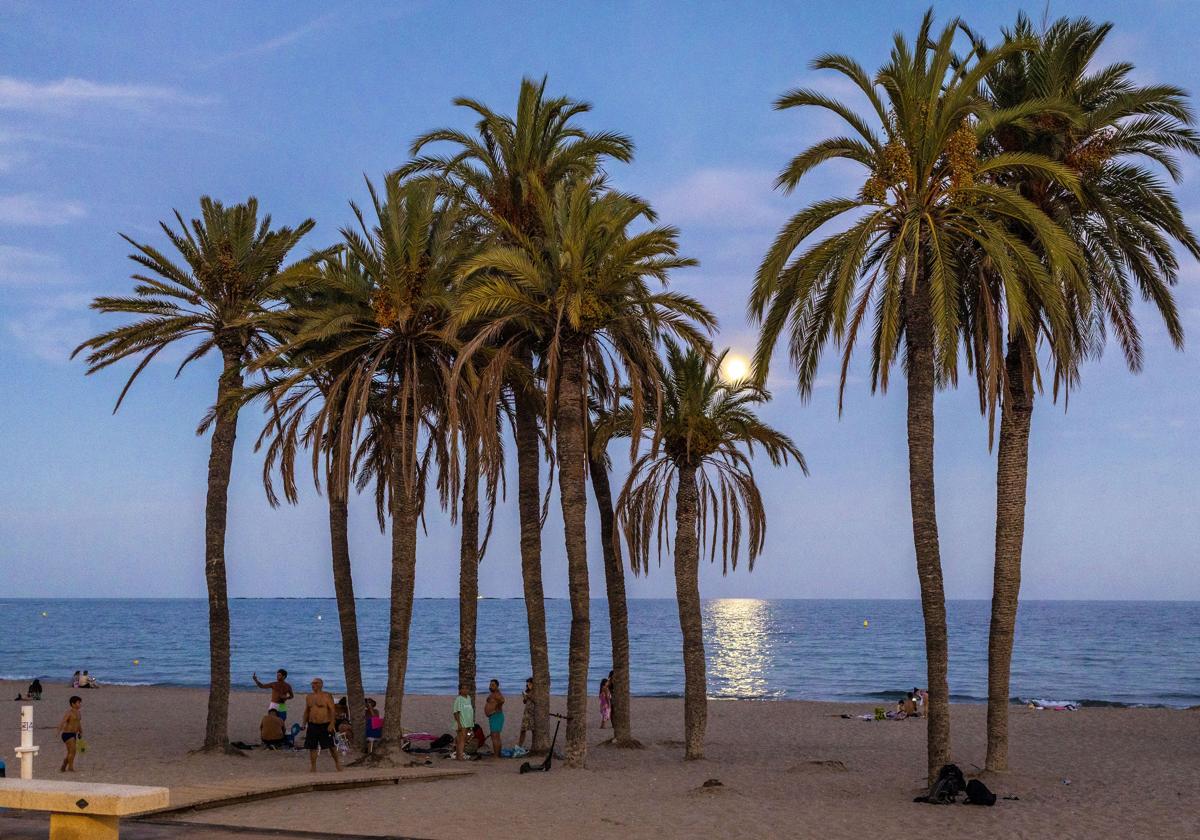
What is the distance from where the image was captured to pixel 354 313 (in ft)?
84.4

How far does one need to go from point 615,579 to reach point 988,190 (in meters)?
14.1

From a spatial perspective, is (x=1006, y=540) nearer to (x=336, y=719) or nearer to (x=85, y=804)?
(x=336, y=719)

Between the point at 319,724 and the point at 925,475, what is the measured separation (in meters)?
13.5

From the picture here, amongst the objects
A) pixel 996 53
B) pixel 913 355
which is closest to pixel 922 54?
pixel 996 53

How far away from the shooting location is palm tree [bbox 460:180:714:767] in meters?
24.7

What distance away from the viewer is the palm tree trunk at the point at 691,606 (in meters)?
27.1

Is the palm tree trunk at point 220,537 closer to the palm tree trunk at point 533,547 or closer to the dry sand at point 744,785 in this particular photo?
the dry sand at point 744,785

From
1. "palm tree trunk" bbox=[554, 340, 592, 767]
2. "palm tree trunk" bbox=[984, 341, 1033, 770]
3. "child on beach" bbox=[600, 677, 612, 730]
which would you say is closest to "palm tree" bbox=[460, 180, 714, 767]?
"palm tree trunk" bbox=[554, 340, 592, 767]

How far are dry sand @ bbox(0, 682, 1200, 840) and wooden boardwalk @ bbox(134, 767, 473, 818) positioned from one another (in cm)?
30

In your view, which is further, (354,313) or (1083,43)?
(354,313)

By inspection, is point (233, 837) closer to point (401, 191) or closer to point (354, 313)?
point (354, 313)

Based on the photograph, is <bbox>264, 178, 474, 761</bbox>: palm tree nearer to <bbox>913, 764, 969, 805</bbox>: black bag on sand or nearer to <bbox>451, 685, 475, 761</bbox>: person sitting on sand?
<bbox>451, 685, 475, 761</bbox>: person sitting on sand

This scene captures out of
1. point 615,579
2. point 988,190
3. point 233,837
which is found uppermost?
point 988,190

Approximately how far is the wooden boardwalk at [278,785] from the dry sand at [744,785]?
298 mm
